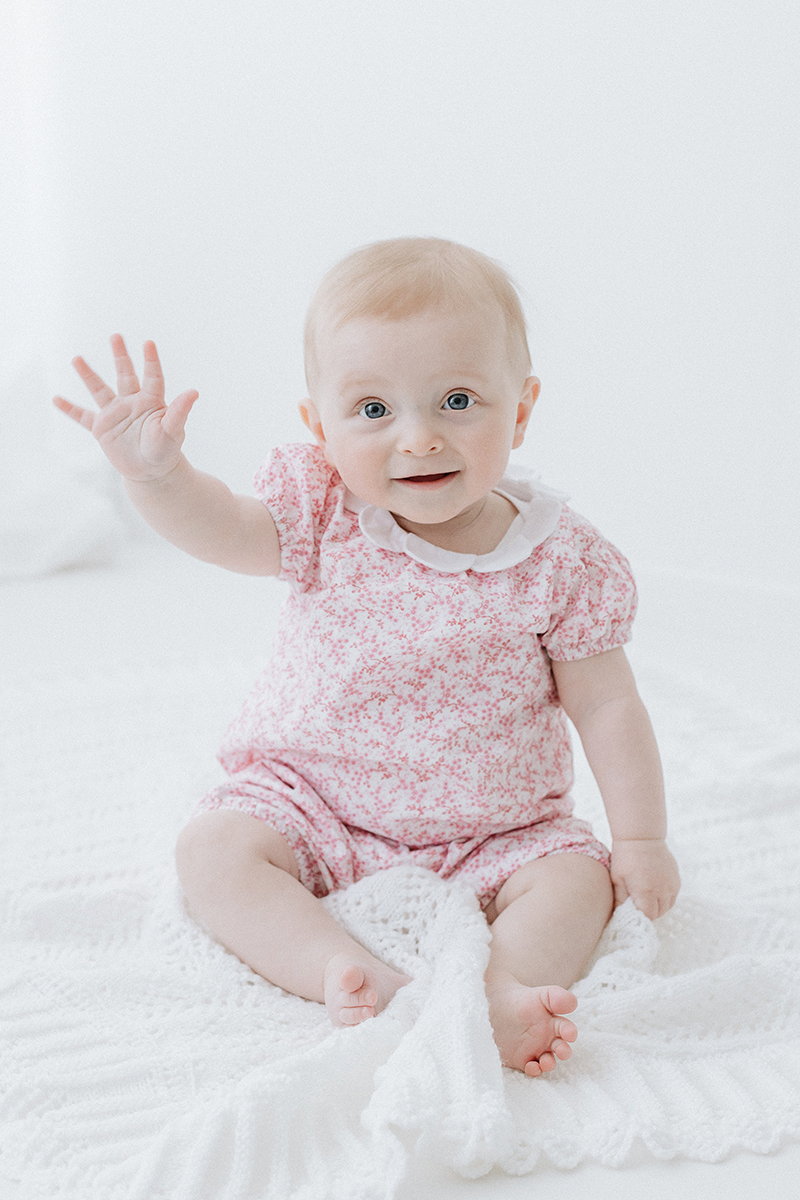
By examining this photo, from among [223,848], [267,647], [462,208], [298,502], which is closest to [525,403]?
[298,502]

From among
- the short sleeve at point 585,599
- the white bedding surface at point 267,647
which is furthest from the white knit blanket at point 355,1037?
the short sleeve at point 585,599

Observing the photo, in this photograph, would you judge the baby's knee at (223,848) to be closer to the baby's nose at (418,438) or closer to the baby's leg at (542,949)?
the baby's leg at (542,949)

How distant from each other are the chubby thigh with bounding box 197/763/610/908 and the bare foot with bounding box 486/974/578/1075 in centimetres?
16

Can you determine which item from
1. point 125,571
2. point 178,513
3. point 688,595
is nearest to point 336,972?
point 178,513

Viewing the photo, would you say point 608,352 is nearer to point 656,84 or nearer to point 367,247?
point 656,84

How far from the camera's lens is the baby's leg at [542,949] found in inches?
29.9

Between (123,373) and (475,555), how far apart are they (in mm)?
301

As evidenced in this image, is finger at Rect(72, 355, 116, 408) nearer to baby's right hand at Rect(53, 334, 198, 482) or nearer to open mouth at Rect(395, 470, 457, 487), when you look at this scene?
baby's right hand at Rect(53, 334, 198, 482)

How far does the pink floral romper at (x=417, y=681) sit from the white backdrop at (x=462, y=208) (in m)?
0.78

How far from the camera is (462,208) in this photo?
2105 mm

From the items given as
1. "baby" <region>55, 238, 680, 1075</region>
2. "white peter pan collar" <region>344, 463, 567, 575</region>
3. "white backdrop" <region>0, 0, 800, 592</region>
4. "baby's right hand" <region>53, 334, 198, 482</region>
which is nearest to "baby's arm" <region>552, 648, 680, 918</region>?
"baby" <region>55, 238, 680, 1075</region>

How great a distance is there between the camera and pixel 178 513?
882mm

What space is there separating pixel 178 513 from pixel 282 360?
1.70 meters

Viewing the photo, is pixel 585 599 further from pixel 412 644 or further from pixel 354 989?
pixel 354 989
